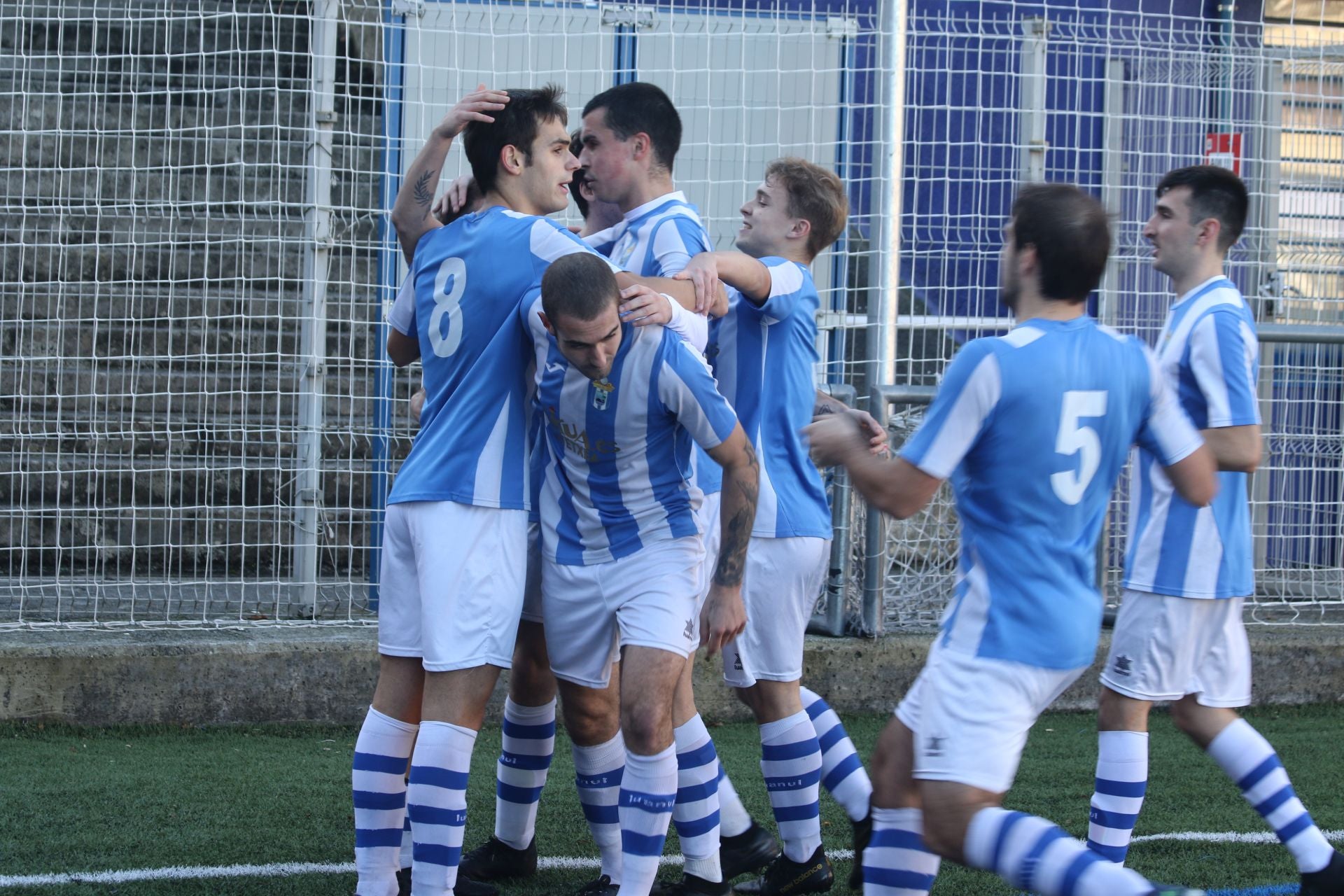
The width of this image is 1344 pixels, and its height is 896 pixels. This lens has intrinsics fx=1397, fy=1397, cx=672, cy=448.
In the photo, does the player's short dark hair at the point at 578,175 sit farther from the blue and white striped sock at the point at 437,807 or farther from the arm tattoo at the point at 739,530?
the blue and white striped sock at the point at 437,807

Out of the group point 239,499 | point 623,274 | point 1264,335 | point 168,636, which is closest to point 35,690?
point 168,636

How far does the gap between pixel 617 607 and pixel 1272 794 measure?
1.81 metres

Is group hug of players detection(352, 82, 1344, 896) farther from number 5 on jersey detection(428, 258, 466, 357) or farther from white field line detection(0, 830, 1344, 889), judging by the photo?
white field line detection(0, 830, 1344, 889)

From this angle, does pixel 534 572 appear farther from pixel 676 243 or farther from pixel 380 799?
pixel 676 243

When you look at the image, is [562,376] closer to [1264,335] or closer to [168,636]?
[168,636]

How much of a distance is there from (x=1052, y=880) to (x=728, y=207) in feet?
15.4

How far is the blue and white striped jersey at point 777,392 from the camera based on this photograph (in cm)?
412

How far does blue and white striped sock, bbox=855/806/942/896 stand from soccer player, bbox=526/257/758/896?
24.8 inches

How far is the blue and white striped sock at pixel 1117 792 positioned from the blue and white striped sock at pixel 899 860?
3.38ft

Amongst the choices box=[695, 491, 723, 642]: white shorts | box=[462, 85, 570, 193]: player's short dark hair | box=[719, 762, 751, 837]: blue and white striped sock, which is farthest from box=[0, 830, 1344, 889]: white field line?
box=[462, 85, 570, 193]: player's short dark hair

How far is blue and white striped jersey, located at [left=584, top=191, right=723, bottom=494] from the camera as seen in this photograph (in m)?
3.88

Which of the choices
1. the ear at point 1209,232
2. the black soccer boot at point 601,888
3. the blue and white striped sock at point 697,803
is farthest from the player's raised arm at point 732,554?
the ear at point 1209,232

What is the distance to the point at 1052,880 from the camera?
2551 millimetres

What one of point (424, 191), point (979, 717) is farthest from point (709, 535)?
point (979, 717)
